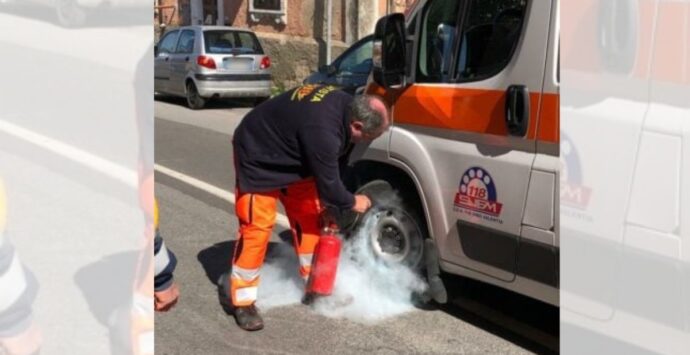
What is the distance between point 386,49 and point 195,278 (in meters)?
1.96

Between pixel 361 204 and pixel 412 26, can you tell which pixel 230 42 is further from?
pixel 361 204

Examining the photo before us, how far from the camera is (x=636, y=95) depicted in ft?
5.20

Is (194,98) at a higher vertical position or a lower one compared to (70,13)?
lower

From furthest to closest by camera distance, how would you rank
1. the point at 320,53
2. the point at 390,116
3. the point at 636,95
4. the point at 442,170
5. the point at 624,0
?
the point at 320,53, the point at 390,116, the point at 442,170, the point at 636,95, the point at 624,0

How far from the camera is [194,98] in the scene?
14.2 metres

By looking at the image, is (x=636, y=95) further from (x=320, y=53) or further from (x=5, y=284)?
(x=320, y=53)

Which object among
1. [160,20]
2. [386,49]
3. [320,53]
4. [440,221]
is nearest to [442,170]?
[440,221]

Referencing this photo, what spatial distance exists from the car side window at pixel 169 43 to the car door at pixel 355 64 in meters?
5.57

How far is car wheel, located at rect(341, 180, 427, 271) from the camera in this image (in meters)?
4.32

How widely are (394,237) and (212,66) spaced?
10308 mm

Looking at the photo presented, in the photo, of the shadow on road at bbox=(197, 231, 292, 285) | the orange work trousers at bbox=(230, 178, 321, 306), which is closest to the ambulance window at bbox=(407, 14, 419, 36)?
the orange work trousers at bbox=(230, 178, 321, 306)

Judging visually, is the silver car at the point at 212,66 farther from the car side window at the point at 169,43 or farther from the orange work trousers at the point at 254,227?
the orange work trousers at the point at 254,227

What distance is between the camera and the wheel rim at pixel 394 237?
14.2 feet

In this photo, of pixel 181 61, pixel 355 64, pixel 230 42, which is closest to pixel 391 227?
pixel 355 64
